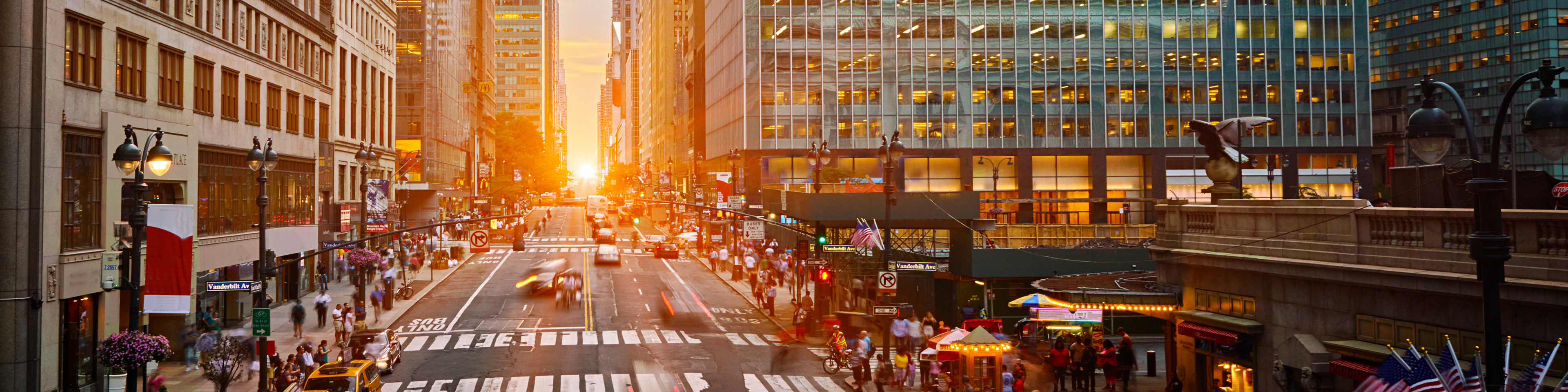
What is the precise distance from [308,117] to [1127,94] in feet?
178

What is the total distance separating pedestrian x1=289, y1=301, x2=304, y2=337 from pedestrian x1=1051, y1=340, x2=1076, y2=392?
25.5m

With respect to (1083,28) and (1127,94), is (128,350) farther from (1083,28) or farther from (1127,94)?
(1127,94)

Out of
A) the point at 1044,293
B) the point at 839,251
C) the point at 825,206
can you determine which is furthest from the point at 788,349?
the point at 1044,293

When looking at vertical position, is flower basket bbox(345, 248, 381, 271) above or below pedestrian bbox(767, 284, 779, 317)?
above

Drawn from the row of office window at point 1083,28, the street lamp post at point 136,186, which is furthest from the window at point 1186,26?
the street lamp post at point 136,186

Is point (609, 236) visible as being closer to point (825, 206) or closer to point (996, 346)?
point (825, 206)

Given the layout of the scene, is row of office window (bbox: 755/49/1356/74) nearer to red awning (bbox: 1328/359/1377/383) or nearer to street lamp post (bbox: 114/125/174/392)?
street lamp post (bbox: 114/125/174/392)

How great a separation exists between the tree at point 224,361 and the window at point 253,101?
12330 millimetres

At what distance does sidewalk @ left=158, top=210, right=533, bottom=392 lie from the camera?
2552cm

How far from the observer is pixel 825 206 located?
3809 centimetres

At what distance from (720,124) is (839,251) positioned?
50243 millimetres

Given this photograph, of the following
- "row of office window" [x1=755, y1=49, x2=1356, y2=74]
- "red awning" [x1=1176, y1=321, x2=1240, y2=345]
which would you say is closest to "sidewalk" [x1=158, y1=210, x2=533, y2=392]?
"red awning" [x1=1176, y1=321, x2=1240, y2=345]

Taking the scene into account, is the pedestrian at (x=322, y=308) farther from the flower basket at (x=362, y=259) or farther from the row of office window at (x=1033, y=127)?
the row of office window at (x=1033, y=127)

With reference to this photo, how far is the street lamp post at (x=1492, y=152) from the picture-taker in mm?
9648
